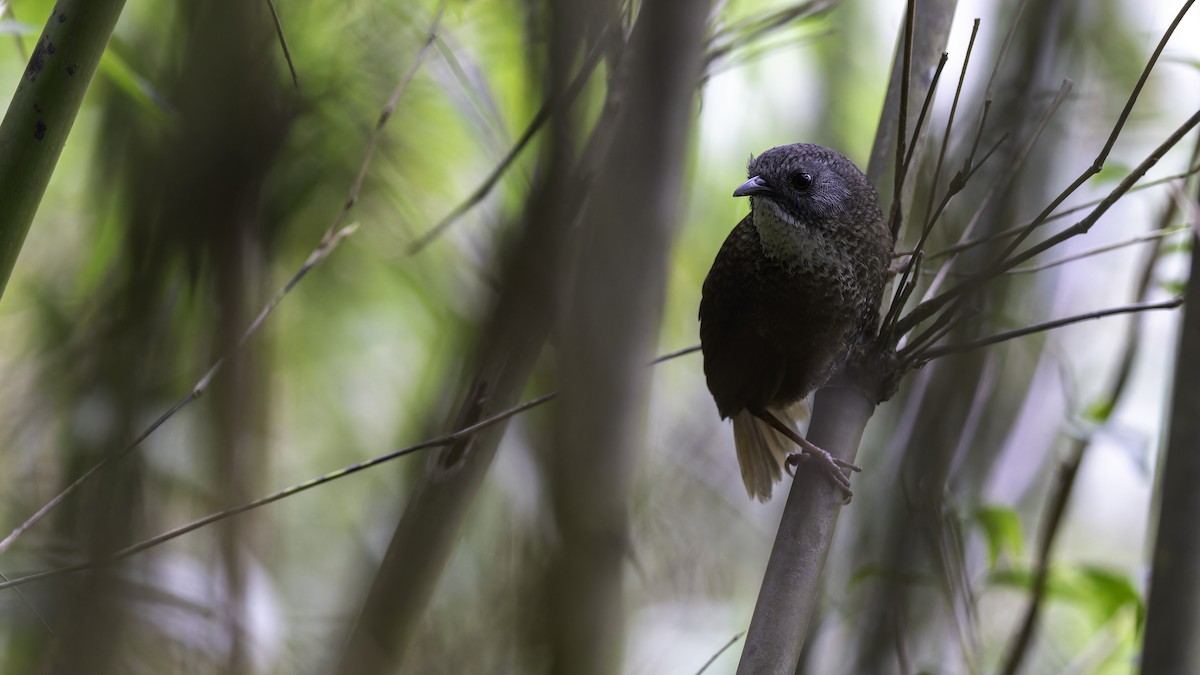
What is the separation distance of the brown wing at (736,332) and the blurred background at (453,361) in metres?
0.32

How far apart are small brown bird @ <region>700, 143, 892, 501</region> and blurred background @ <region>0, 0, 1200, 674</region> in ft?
0.72

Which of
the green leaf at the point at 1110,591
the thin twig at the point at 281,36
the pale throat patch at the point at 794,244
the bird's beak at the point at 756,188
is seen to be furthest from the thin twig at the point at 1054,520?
the thin twig at the point at 281,36

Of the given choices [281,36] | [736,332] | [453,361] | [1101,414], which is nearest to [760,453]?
[736,332]

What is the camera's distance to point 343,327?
13.0ft

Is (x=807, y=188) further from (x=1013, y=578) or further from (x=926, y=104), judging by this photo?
(x=1013, y=578)

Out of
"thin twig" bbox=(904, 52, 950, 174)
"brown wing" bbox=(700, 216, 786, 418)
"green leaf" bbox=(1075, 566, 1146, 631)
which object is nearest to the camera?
"thin twig" bbox=(904, 52, 950, 174)

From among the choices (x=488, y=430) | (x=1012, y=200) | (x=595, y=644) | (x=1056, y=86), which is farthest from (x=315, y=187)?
(x=595, y=644)

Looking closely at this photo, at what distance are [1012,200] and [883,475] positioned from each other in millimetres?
728

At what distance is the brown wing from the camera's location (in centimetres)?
195

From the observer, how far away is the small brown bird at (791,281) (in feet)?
6.04

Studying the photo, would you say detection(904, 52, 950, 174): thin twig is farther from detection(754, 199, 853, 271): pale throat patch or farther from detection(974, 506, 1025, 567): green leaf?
→ detection(974, 506, 1025, 567): green leaf

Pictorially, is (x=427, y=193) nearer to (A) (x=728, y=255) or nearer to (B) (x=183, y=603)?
(A) (x=728, y=255)

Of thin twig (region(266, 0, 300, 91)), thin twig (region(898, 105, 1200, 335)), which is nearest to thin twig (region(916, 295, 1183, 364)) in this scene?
thin twig (region(898, 105, 1200, 335))

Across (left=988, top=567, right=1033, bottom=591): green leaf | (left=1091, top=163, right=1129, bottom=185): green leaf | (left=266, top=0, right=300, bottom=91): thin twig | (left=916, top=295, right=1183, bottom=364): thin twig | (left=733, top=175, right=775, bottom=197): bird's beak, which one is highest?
(left=1091, top=163, right=1129, bottom=185): green leaf
